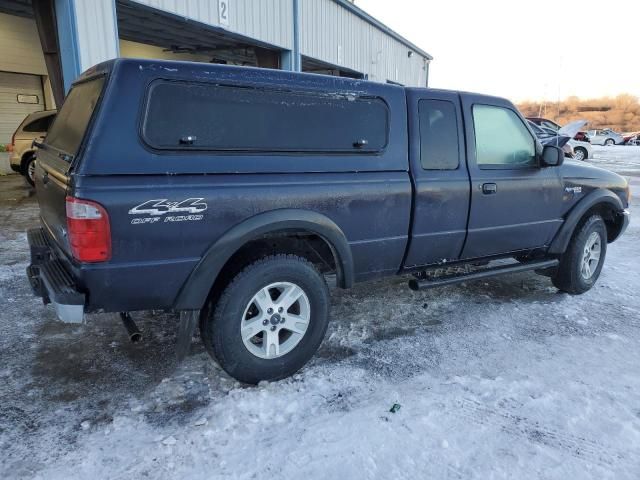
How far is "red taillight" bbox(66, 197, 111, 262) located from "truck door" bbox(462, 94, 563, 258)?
2.76m

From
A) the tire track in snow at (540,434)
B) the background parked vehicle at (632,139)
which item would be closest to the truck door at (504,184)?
the tire track in snow at (540,434)

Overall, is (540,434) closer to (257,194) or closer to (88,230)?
(257,194)

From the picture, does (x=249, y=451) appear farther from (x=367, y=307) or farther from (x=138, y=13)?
(x=138, y=13)

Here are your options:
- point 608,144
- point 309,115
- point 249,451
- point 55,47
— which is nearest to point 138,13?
point 55,47

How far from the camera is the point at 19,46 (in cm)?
1588

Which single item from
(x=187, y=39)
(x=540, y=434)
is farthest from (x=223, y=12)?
(x=540, y=434)

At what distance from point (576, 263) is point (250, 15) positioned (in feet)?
27.8

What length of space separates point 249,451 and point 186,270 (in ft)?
3.39

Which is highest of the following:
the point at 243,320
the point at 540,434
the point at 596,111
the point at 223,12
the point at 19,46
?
the point at 596,111

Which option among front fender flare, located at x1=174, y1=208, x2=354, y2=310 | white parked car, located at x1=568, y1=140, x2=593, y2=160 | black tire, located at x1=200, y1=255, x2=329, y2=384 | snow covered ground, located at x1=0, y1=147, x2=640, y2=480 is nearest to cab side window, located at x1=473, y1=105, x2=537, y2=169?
snow covered ground, located at x1=0, y1=147, x2=640, y2=480

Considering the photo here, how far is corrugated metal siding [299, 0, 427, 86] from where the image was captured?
1273cm

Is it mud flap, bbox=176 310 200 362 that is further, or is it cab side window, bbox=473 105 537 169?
cab side window, bbox=473 105 537 169

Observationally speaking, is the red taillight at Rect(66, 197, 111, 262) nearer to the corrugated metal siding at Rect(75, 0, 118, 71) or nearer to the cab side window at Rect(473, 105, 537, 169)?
the cab side window at Rect(473, 105, 537, 169)

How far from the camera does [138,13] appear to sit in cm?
1049
